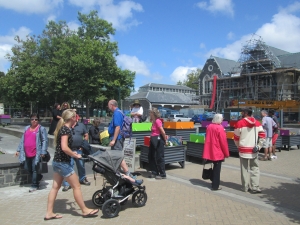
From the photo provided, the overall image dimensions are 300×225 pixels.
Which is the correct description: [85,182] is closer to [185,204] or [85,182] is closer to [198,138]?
[185,204]

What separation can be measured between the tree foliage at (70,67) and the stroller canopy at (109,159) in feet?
67.0

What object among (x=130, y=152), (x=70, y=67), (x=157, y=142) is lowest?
(x=130, y=152)

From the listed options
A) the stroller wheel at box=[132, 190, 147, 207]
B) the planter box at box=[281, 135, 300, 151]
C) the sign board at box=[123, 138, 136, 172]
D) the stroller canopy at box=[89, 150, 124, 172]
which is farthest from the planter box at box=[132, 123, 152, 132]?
the planter box at box=[281, 135, 300, 151]

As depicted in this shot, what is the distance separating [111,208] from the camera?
191 inches

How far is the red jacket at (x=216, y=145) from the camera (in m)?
6.39

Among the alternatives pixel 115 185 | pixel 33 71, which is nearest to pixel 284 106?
pixel 33 71

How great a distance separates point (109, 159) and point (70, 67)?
22.4 m

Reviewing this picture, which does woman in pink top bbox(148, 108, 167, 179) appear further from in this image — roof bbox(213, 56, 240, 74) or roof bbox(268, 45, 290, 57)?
roof bbox(213, 56, 240, 74)

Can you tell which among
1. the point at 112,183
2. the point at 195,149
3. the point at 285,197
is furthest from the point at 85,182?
the point at 285,197

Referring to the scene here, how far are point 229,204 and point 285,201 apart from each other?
3.93 feet

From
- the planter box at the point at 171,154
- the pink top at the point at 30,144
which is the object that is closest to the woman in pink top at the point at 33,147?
the pink top at the point at 30,144

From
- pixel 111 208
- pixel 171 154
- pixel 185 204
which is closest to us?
pixel 111 208

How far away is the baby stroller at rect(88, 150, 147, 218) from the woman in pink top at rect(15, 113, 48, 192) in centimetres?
192

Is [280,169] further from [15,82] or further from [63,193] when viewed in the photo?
[15,82]
